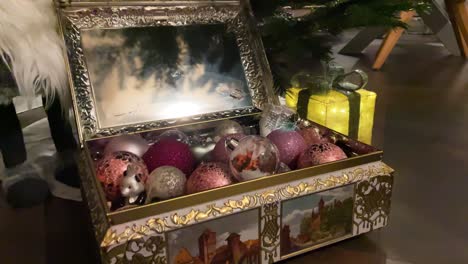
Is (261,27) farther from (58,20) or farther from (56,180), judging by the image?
(56,180)

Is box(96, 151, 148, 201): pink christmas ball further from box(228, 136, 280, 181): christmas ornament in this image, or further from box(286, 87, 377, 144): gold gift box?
box(286, 87, 377, 144): gold gift box

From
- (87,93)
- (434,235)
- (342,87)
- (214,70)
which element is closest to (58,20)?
(87,93)

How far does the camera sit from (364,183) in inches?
21.6

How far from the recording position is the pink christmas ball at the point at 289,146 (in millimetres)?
606

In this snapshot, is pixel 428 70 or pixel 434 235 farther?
pixel 428 70

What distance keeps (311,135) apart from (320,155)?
0.35 ft

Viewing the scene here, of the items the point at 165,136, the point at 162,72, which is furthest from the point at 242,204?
the point at 162,72

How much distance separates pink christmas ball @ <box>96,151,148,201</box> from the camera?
0.52 m

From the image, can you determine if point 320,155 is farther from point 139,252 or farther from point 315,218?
point 139,252

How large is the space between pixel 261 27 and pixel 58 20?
0.38 metres

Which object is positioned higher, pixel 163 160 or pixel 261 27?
pixel 261 27

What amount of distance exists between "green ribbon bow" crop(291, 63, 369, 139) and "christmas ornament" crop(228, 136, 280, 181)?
33 centimetres

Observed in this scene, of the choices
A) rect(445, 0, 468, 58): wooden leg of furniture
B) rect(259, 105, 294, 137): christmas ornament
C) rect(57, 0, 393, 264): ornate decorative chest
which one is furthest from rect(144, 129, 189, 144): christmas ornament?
rect(445, 0, 468, 58): wooden leg of furniture

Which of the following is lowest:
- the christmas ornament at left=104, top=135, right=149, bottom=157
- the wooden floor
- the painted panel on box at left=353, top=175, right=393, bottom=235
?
the wooden floor
